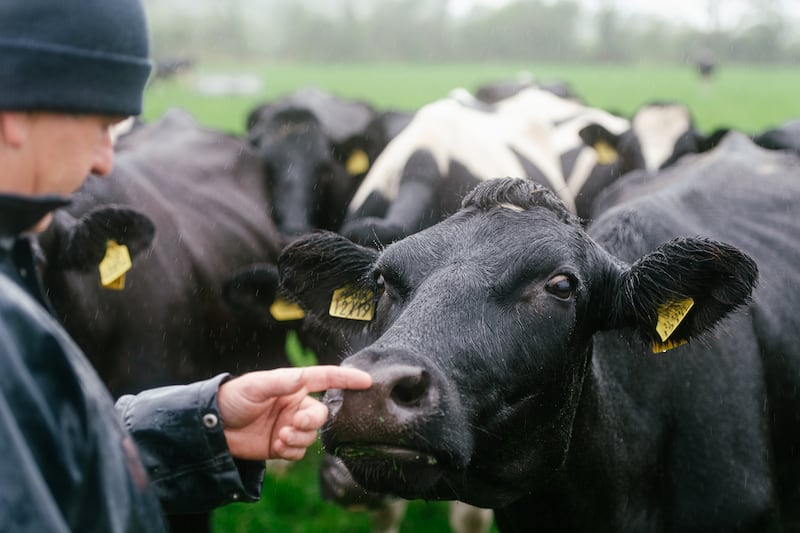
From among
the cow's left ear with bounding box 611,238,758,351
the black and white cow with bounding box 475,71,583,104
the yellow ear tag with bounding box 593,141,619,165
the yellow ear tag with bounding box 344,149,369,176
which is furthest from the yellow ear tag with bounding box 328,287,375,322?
the black and white cow with bounding box 475,71,583,104

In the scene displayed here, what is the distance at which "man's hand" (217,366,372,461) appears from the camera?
195 centimetres

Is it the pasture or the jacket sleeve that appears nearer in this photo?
the jacket sleeve

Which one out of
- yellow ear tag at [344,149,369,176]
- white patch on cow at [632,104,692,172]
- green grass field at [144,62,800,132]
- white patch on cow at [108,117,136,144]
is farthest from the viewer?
green grass field at [144,62,800,132]

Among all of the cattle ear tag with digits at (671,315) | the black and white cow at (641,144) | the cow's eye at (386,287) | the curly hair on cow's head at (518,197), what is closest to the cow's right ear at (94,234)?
the cow's eye at (386,287)

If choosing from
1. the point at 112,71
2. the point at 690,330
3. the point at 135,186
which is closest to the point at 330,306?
the point at 690,330

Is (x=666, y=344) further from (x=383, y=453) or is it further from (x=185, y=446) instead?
(x=185, y=446)

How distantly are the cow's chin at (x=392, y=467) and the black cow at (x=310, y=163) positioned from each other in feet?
14.5

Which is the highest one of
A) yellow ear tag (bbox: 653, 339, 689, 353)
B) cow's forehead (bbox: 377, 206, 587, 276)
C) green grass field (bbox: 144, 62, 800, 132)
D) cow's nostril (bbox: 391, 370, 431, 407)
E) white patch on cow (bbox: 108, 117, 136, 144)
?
cow's forehead (bbox: 377, 206, 587, 276)

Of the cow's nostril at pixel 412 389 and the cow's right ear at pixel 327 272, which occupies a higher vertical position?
the cow's nostril at pixel 412 389

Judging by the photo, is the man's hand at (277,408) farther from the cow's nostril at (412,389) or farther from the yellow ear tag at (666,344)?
the yellow ear tag at (666,344)

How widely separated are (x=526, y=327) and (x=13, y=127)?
152cm

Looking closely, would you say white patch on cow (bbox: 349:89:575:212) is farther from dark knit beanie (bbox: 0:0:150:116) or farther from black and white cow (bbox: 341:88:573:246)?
dark knit beanie (bbox: 0:0:150:116)

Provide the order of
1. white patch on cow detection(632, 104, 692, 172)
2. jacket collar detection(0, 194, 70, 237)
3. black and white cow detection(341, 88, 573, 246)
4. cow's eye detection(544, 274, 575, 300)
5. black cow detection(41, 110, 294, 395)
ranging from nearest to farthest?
jacket collar detection(0, 194, 70, 237) → cow's eye detection(544, 274, 575, 300) → black cow detection(41, 110, 294, 395) → black and white cow detection(341, 88, 573, 246) → white patch on cow detection(632, 104, 692, 172)

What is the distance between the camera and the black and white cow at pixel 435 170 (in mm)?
5191
